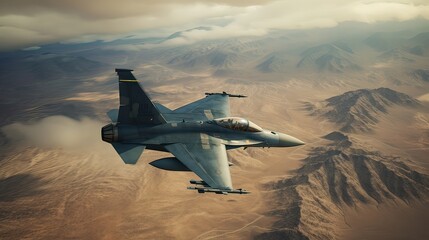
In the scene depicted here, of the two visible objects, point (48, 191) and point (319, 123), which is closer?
point (48, 191)

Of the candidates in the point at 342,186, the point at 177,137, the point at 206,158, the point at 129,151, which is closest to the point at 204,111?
the point at 177,137

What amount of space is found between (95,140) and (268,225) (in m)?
105

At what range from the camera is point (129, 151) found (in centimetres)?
2431

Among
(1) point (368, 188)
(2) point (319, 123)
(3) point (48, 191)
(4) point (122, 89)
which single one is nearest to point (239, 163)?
(1) point (368, 188)

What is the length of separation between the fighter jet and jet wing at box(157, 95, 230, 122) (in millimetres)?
4338

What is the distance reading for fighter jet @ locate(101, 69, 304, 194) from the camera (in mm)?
23359

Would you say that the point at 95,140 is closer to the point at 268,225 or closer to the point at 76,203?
the point at 76,203

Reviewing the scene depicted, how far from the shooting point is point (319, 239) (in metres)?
73.9

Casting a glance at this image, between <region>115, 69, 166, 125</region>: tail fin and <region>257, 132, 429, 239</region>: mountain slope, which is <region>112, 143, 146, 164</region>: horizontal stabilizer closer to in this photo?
<region>115, 69, 166, 125</region>: tail fin

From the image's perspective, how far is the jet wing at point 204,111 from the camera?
31.4m

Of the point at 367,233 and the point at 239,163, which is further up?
the point at 239,163

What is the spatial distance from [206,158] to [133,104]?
8.48 metres

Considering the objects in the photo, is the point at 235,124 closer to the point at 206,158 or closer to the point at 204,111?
the point at 206,158

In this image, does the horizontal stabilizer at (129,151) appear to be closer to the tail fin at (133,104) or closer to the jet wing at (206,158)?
the tail fin at (133,104)
